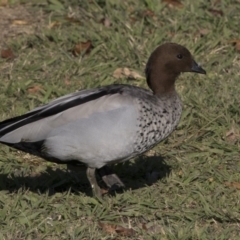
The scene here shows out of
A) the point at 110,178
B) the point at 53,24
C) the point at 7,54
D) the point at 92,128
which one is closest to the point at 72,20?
the point at 53,24

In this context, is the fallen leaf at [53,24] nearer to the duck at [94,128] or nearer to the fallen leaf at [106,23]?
the fallen leaf at [106,23]

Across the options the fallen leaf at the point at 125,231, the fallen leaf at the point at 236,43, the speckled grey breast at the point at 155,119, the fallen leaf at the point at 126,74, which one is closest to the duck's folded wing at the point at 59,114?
the speckled grey breast at the point at 155,119

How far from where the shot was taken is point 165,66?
6289 millimetres

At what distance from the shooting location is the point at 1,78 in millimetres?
8195

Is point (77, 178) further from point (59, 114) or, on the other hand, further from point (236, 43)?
point (236, 43)

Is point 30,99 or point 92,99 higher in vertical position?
point 92,99

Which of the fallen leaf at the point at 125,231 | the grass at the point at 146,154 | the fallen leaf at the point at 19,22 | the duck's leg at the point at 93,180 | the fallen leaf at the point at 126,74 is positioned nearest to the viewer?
the fallen leaf at the point at 125,231

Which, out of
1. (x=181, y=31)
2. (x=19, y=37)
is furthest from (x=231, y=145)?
(x=19, y=37)

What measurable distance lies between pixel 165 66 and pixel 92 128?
0.87 metres

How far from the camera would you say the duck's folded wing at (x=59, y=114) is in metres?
5.81

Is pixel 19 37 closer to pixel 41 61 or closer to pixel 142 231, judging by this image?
pixel 41 61

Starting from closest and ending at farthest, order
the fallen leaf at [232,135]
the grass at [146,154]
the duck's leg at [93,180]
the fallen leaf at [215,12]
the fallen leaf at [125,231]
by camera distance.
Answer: the fallen leaf at [125,231] → the grass at [146,154] → the duck's leg at [93,180] → the fallen leaf at [232,135] → the fallen leaf at [215,12]

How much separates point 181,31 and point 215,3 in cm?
75

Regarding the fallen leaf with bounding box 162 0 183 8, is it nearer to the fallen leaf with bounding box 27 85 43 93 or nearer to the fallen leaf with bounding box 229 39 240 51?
the fallen leaf with bounding box 229 39 240 51
